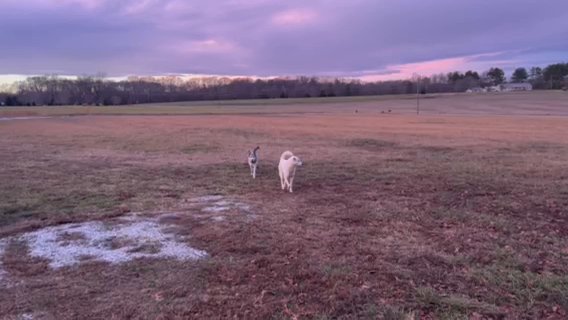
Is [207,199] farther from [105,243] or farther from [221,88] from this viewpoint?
[221,88]

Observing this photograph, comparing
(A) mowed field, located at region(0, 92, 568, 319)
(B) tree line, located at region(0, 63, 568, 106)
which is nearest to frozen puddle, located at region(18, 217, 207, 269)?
(A) mowed field, located at region(0, 92, 568, 319)

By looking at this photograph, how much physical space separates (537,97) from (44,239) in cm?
11388

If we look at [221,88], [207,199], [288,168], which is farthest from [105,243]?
[221,88]

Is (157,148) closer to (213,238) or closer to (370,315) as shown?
(213,238)

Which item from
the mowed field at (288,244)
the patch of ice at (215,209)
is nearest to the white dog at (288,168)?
the mowed field at (288,244)

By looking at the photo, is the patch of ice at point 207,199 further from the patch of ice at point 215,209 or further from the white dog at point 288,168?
the white dog at point 288,168

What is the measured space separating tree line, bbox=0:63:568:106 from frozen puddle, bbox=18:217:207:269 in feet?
448

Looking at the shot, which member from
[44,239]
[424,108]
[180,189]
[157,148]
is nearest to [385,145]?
[157,148]

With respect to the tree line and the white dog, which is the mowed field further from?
the tree line

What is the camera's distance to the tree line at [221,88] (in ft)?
478

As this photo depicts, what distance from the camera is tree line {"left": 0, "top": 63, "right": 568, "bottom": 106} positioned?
145625 mm

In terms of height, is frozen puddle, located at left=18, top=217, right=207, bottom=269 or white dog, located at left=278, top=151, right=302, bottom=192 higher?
white dog, located at left=278, top=151, right=302, bottom=192

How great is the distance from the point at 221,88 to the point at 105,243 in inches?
6018

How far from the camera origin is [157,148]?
75.4 feet
